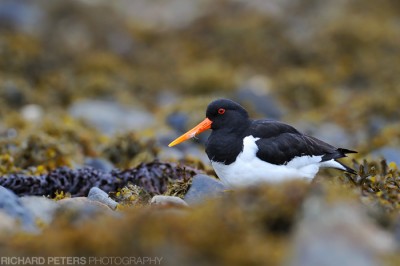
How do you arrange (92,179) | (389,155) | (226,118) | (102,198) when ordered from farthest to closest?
1. (389,155)
2. (92,179)
3. (226,118)
4. (102,198)

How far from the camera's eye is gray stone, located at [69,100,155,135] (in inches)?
427

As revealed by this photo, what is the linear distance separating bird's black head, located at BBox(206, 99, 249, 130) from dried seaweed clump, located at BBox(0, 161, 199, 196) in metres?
0.83

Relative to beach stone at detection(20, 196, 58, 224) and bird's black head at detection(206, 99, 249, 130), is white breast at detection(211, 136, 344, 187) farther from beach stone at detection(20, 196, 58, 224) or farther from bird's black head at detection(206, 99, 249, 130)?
beach stone at detection(20, 196, 58, 224)

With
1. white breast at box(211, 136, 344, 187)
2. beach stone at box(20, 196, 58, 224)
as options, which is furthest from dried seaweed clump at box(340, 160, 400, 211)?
beach stone at box(20, 196, 58, 224)

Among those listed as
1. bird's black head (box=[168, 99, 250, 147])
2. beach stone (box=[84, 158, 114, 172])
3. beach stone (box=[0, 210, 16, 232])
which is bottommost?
beach stone (box=[0, 210, 16, 232])

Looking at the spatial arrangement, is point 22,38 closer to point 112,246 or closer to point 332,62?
point 332,62

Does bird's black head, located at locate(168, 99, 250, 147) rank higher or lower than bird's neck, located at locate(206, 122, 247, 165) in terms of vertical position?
higher

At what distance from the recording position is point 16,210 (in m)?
4.05

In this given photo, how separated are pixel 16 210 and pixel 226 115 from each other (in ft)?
6.55

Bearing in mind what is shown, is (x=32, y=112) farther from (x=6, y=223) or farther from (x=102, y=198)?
(x=6, y=223)

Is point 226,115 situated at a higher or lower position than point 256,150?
higher

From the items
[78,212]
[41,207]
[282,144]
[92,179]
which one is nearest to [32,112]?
[92,179]

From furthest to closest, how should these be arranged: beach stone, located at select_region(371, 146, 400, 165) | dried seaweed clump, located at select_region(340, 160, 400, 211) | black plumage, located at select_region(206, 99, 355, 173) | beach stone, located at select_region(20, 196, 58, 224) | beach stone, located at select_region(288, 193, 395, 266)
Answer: beach stone, located at select_region(371, 146, 400, 165)
black plumage, located at select_region(206, 99, 355, 173)
dried seaweed clump, located at select_region(340, 160, 400, 211)
beach stone, located at select_region(20, 196, 58, 224)
beach stone, located at select_region(288, 193, 395, 266)

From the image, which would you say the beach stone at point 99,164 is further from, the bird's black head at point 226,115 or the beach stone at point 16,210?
the beach stone at point 16,210
